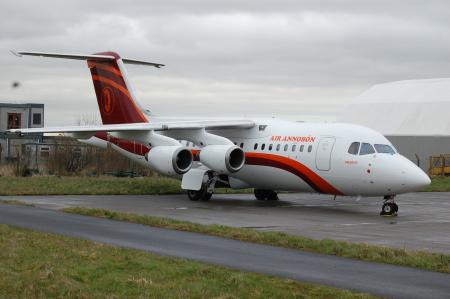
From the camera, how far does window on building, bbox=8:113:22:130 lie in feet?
229

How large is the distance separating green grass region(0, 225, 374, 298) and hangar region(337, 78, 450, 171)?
152 ft

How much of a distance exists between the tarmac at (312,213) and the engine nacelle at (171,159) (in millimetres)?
1212

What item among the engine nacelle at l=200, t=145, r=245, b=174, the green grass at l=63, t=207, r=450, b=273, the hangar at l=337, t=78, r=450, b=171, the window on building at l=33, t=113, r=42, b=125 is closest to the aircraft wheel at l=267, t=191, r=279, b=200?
the engine nacelle at l=200, t=145, r=245, b=174

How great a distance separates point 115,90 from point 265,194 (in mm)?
7980

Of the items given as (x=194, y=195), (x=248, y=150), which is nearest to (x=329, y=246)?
(x=248, y=150)

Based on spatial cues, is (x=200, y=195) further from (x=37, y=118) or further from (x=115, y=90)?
(x=37, y=118)

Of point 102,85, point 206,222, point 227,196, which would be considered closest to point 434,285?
point 206,222

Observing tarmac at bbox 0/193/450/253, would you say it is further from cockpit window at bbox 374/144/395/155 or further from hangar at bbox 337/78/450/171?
hangar at bbox 337/78/450/171

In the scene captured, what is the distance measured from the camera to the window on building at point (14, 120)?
69812 mm

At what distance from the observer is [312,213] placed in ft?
83.7

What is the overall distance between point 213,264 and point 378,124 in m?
56.8

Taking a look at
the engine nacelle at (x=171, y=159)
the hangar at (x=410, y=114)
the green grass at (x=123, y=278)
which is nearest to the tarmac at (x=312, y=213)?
the engine nacelle at (x=171, y=159)

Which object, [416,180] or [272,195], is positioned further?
[272,195]

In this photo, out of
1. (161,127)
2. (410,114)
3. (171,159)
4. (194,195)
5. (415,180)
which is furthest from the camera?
(410,114)
